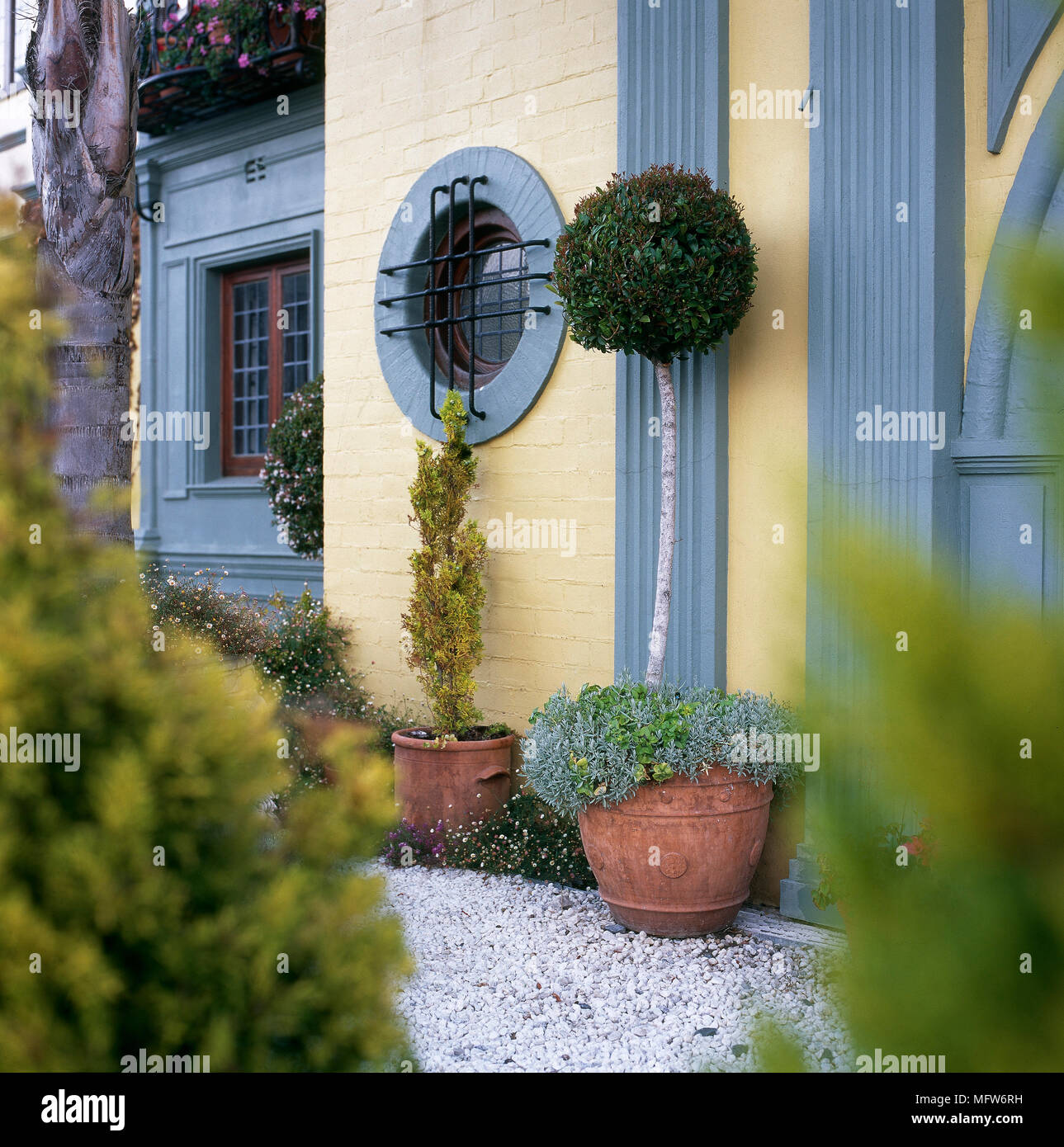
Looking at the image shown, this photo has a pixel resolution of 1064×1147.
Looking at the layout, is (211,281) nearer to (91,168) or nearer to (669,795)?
(91,168)

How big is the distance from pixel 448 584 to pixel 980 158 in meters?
3.05

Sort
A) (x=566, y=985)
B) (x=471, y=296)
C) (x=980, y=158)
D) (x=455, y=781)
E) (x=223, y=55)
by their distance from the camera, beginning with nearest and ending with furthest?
(x=566, y=985) → (x=980, y=158) → (x=455, y=781) → (x=471, y=296) → (x=223, y=55)

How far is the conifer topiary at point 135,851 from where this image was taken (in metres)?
1.10

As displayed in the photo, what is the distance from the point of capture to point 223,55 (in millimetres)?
8711

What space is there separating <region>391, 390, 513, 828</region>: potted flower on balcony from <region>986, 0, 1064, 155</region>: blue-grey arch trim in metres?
2.78

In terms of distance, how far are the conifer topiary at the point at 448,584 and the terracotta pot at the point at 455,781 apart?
0.55 feet

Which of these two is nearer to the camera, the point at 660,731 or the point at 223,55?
the point at 660,731

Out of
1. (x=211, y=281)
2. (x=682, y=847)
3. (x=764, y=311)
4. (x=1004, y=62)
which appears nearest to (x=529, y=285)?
(x=764, y=311)

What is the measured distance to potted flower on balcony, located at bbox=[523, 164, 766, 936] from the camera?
422cm

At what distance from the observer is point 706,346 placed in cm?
454

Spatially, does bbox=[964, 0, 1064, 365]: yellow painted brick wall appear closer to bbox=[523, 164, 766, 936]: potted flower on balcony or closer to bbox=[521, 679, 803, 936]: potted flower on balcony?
bbox=[523, 164, 766, 936]: potted flower on balcony

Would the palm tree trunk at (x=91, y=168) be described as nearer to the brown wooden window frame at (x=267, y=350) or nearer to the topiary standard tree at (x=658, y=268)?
the topiary standard tree at (x=658, y=268)

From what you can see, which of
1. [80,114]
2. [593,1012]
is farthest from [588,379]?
[593,1012]

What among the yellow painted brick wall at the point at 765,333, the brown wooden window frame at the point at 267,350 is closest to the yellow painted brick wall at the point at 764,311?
the yellow painted brick wall at the point at 765,333
